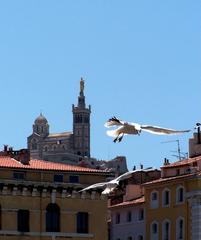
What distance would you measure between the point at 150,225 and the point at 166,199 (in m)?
2.72

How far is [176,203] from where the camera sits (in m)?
93.5

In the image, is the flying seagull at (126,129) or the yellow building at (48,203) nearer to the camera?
the flying seagull at (126,129)

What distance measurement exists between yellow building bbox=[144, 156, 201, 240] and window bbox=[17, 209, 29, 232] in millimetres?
13101

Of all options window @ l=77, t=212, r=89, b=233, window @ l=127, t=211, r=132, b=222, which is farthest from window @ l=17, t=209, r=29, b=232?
window @ l=127, t=211, r=132, b=222

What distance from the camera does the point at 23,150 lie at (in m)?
88.0

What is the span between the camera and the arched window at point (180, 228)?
304 ft

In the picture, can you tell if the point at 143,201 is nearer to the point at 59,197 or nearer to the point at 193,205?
→ the point at 193,205

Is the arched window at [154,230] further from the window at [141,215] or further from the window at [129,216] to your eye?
the window at [129,216]

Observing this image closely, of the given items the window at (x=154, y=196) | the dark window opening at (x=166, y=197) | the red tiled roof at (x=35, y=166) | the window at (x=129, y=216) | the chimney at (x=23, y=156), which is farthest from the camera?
the window at (x=129, y=216)

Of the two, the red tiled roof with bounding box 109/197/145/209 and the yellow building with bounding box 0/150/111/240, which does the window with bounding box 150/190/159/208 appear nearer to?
the red tiled roof with bounding box 109/197/145/209

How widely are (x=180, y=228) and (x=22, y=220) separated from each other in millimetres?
13796

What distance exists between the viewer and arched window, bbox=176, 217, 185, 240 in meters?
92.6

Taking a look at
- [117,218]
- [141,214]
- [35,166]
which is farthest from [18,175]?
[117,218]

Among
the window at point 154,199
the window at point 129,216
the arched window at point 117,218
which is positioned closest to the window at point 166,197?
the window at point 154,199
